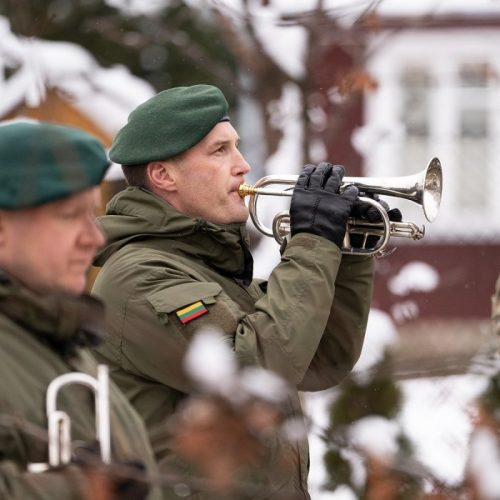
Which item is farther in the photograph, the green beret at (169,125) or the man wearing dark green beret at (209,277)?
the green beret at (169,125)

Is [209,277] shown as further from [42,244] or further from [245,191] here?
[42,244]

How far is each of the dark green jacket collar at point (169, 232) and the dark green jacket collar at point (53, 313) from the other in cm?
118

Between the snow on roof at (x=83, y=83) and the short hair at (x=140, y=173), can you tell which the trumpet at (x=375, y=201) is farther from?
the snow on roof at (x=83, y=83)

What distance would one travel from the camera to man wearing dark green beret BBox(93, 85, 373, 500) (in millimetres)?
3592

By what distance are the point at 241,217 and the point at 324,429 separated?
156cm

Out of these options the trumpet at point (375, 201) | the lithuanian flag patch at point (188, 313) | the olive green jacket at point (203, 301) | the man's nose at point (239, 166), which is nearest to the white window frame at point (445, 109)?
the trumpet at point (375, 201)

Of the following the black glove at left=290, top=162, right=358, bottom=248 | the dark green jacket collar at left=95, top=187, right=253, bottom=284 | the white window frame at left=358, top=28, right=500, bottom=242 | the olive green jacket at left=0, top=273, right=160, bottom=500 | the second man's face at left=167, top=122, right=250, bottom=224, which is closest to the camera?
the olive green jacket at left=0, top=273, right=160, bottom=500

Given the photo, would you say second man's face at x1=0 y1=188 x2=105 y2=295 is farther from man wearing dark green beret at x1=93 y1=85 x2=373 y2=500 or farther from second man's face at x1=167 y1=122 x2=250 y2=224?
second man's face at x1=167 y1=122 x2=250 y2=224

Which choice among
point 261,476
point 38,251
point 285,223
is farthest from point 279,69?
point 38,251

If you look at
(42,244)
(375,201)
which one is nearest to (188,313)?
(375,201)

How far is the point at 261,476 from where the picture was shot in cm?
355

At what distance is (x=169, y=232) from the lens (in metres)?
3.94

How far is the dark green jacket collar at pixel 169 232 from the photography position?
3.94m

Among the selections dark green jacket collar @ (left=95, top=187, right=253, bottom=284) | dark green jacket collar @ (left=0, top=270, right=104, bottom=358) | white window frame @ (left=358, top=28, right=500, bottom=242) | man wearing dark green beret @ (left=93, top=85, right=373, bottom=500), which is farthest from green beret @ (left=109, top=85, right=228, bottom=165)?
white window frame @ (left=358, top=28, right=500, bottom=242)
